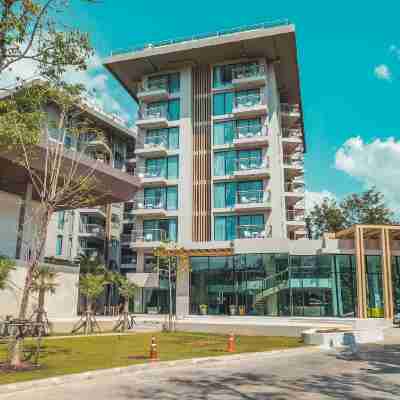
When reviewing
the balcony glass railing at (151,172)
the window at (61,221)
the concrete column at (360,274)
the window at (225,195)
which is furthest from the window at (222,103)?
the window at (61,221)

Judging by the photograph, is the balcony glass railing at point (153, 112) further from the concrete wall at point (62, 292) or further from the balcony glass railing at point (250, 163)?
the concrete wall at point (62, 292)

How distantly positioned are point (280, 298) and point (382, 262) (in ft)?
28.5

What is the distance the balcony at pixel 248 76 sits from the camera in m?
47.8

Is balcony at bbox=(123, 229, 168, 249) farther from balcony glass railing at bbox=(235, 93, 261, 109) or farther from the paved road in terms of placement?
the paved road

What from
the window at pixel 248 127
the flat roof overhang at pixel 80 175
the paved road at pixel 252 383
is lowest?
the paved road at pixel 252 383

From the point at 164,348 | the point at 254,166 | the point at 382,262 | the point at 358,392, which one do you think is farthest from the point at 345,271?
the point at 358,392

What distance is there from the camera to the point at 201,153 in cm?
4959

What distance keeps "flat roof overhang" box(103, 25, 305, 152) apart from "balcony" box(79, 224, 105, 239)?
60.9 ft

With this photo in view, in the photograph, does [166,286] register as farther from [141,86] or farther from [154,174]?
[141,86]

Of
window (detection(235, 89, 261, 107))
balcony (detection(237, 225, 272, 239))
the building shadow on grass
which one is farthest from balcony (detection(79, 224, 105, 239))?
the building shadow on grass

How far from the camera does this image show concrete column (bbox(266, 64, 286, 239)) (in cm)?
4531

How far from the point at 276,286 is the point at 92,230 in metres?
29.1

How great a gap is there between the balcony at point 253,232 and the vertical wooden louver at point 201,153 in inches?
132

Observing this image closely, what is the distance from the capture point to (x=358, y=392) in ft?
35.2
